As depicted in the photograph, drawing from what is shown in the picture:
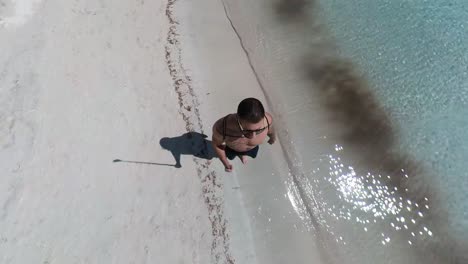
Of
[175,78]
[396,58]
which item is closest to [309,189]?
[175,78]

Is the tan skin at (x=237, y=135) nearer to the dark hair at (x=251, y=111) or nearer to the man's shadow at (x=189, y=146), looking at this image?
the dark hair at (x=251, y=111)

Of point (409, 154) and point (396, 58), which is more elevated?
point (396, 58)

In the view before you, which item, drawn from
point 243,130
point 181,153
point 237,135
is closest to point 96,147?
point 181,153

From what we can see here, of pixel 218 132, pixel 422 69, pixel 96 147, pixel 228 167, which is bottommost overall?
pixel 96 147

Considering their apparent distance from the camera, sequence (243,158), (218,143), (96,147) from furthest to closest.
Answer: (96,147), (243,158), (218,143)

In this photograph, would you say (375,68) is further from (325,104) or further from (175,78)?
(175,78)

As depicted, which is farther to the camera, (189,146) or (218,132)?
(189,146)

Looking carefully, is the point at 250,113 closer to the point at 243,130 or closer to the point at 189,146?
the point at 243,130
